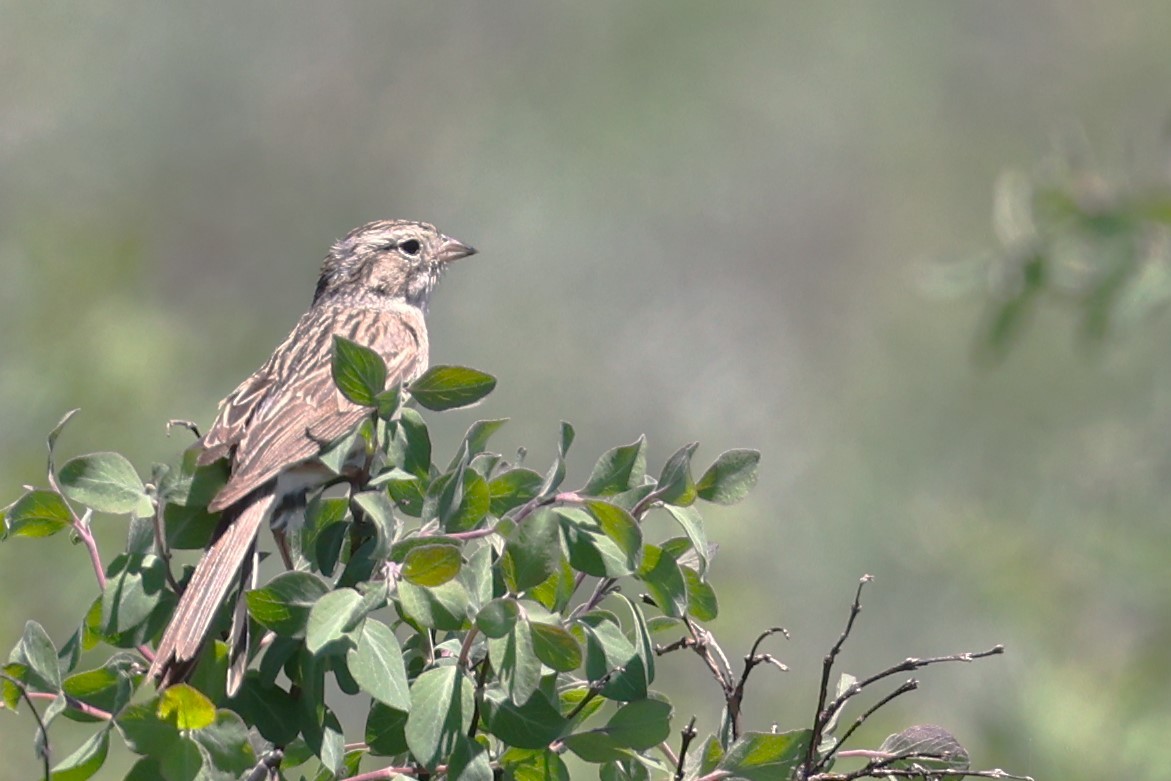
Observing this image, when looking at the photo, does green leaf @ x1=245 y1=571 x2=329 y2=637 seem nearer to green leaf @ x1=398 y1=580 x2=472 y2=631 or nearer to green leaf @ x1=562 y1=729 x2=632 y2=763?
green leaf @ x1=398 y1=580 x2=472 y2=631

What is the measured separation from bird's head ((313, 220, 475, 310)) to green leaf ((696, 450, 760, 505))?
3329mm

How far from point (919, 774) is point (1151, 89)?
12.9 meters

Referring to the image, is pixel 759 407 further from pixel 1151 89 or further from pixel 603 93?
pixel 1151 89

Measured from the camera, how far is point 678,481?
2797mm

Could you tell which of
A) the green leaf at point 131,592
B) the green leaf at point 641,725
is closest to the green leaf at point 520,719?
the green leaf at point 641,725

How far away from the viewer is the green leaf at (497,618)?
8.35ft

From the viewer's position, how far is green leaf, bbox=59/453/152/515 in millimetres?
2811

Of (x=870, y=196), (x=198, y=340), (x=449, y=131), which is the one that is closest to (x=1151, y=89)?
(x=870, y=196)

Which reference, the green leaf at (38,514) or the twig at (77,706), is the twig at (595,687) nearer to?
the twig at (77,706)

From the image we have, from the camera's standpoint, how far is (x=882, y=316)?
14.0 metres

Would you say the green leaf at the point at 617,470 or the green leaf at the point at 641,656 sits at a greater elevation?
the green leaf at the point at 617,470

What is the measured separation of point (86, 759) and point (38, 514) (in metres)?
0.46

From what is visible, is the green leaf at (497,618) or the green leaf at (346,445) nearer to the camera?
the green leaf at (497,618)

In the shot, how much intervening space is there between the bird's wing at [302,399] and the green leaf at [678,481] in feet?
1.90
